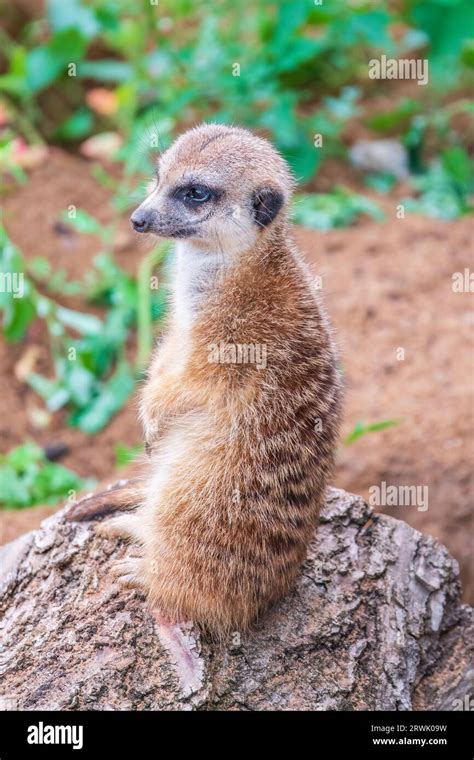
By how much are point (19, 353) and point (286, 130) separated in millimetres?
2222

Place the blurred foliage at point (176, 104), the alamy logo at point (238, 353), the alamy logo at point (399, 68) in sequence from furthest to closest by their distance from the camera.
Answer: the alamy logo at point (399, 68)
the blurred foliage at point (176, 104)
the alamy logo at point (238, 353)

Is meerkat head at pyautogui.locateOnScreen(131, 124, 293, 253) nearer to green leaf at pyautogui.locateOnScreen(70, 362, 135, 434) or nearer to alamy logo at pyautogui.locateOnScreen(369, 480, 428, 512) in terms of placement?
alamy logo at pyautogui.locateOnScreen(369, 480, 428, 512)

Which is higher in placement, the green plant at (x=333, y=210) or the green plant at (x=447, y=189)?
the green plant at (x=447, y=189)

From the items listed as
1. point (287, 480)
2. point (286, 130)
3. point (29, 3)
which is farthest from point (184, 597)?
point (29, 3)

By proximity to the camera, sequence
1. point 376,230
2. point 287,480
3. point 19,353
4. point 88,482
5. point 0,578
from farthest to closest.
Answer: point 376,230, point 19,353, point 88,482, point 0,578, point 287,480

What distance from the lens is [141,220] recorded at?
290cm

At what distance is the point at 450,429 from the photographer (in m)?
4.64

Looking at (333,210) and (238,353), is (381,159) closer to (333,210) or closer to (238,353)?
(333,210)

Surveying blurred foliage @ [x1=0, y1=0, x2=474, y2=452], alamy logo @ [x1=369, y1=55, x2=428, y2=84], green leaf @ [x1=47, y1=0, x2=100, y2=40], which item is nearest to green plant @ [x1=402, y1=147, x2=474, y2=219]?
blurred foliage @ [x1=0, y1=0, x2=474, y2=452]

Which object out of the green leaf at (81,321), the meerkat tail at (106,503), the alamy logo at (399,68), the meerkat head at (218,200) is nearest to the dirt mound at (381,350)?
the green leaf at (81,321)

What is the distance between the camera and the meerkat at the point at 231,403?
2793 mm

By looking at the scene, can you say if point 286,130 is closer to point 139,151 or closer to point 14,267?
point 139,151
